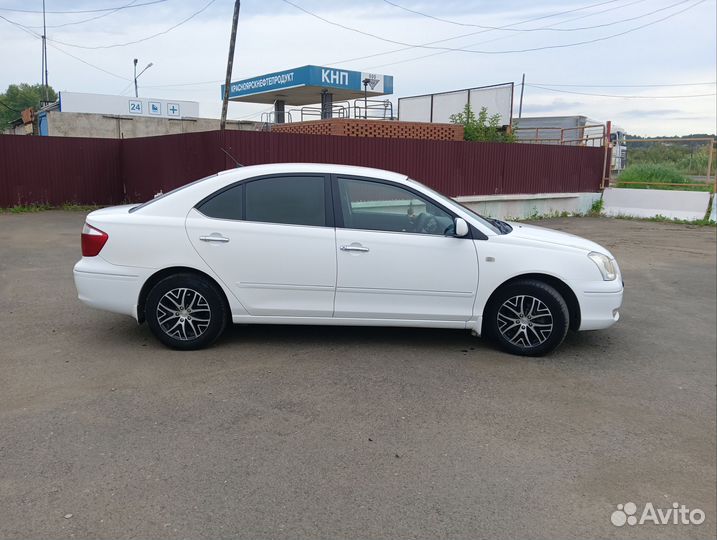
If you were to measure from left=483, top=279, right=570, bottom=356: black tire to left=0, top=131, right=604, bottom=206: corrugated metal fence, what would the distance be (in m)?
8.46

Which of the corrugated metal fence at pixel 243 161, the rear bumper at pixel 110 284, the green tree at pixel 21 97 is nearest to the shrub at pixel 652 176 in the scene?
the corrugated metal fence at pixel 243 161

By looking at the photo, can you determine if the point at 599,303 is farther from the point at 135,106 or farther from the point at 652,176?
the point at 135,106

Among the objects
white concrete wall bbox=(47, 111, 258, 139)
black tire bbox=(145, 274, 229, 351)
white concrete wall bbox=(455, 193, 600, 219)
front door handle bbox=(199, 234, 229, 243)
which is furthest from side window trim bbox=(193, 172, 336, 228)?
white concrete wall bbox=(47, 111, 258, 139)

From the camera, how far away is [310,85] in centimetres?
2725

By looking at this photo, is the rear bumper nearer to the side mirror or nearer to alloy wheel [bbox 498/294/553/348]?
the side mirror

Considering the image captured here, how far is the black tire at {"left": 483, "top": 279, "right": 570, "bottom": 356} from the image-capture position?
5234 mm

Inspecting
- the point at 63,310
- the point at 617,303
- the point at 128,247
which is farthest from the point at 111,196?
the point at 617,303

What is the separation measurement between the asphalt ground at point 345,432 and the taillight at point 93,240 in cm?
85

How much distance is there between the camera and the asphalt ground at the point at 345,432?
2.99m

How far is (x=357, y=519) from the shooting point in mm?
2971

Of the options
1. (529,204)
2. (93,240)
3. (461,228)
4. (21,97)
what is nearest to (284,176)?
(461,228)

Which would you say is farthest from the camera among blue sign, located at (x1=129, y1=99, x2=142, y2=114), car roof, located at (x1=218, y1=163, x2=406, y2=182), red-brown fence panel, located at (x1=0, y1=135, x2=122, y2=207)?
blue sign, located at (x1=129, y1=99, x2=142, y2=114)

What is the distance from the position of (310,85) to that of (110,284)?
23606mm

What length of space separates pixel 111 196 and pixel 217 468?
16.9 metres
